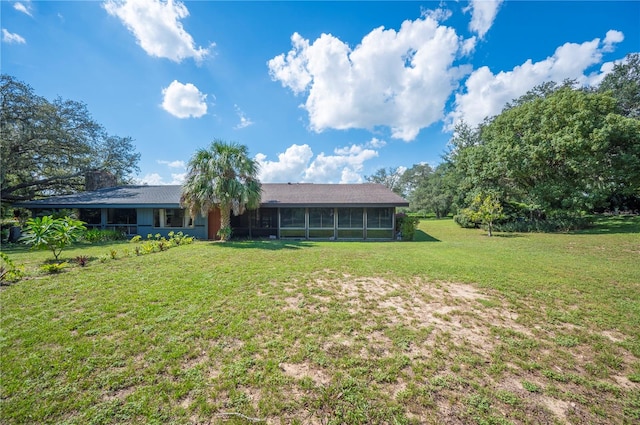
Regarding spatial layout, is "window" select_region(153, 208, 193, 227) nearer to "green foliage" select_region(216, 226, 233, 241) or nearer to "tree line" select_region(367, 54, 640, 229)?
"green foliage" select_region(216, 226, 233, 241)

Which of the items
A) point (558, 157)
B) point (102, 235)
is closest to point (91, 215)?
point (102, 235)

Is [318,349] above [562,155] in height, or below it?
below

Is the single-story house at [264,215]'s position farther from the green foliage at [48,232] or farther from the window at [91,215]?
the green foliage at [48,232]

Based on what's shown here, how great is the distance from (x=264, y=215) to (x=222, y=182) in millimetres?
4109

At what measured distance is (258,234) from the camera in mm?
16062

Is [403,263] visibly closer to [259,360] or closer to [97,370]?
[259,360]

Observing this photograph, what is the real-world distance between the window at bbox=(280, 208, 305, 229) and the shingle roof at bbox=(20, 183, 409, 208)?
747 mm

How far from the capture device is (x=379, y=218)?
15.3 meters

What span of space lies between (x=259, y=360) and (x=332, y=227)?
12532 millimetres

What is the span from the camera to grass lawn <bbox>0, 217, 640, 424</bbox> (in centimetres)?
243

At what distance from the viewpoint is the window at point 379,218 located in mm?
15206

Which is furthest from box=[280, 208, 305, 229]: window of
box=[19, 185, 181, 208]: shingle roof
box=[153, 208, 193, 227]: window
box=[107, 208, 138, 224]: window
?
box=[107, 208, 138, 224]: window

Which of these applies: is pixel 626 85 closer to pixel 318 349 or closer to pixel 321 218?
pixel 321 218

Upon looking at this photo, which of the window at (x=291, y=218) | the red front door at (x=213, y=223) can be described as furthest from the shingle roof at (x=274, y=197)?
the red front door at (x=213, y=223)
